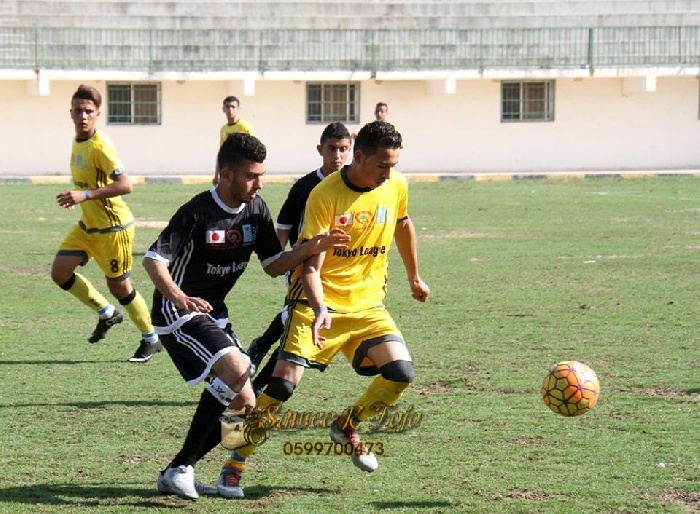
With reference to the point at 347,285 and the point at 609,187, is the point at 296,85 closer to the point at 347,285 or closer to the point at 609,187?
the point at 609,187

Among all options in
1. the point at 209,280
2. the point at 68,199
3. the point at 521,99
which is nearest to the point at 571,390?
the point at 209,280

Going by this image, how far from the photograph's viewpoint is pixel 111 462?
6902 millimetres

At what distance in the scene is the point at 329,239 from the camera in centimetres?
627

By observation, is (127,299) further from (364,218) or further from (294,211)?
(364,218)

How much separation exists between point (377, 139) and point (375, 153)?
0.24ft

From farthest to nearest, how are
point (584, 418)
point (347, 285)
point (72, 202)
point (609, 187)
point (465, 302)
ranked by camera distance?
Answer: point (609, 187) < point (465, 302) < point (72, 202) < point (584, 418) < point (347, 285)

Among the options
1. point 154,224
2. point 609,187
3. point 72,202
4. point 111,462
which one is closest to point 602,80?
point 609,187

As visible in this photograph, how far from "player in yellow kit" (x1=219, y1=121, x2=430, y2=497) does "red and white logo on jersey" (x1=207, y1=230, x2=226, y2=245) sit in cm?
44

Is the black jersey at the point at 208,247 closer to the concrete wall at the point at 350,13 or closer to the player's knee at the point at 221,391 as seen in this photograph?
the player's knee at the point at 221,391

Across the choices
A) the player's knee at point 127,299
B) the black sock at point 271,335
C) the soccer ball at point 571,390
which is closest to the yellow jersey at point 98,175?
the player's knee at point 127,299

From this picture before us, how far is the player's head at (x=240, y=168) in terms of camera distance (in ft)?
20.4

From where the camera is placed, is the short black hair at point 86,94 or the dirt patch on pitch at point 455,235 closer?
the short black hair at point 86,94

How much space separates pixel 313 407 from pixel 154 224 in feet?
42.2

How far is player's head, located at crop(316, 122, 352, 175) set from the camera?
320 inches
